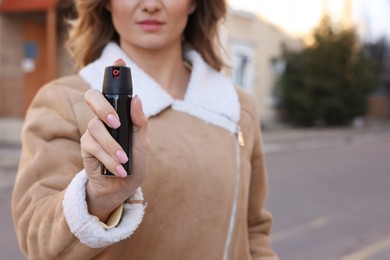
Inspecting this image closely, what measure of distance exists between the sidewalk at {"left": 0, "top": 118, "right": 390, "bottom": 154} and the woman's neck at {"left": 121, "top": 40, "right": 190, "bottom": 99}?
11232mm

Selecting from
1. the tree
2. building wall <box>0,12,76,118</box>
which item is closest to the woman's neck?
building wall <box>0,12,76,118</box>

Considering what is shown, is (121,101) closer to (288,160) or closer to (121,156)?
(121,156)

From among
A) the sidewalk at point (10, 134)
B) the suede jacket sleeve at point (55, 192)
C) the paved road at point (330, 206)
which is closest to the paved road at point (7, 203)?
the sidewalk at point (10, 134)

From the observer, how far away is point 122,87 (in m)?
1.07

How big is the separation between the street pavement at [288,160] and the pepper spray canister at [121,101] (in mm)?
4229

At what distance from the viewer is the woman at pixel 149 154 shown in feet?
3.87

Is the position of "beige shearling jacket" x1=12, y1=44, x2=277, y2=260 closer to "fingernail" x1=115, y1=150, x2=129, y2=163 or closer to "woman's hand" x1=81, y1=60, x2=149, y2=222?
"woman's hand" x1=81, y1=60, x2=149, y2=222

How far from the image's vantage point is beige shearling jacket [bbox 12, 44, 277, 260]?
124 centimetres

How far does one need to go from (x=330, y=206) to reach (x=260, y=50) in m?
13.4

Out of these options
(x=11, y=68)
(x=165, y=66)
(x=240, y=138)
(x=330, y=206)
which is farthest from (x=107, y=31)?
(x=11, y=68)

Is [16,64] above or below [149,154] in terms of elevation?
below

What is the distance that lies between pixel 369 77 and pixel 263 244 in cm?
1982

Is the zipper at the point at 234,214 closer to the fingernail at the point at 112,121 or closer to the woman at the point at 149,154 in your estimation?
the woman at the point at 149,154

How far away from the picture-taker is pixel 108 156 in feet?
3.44
